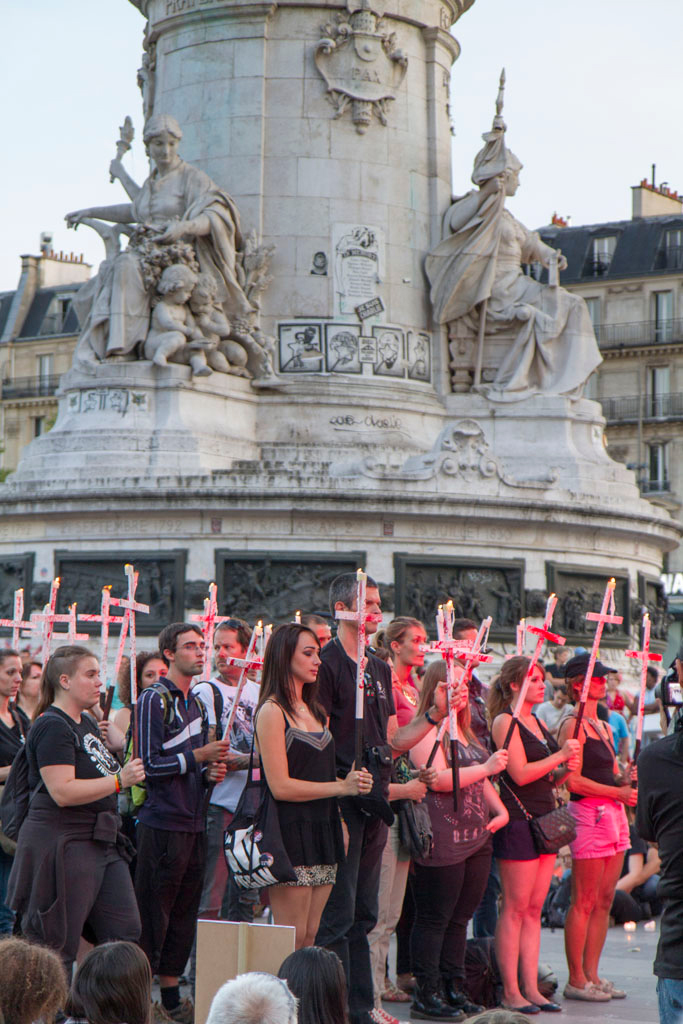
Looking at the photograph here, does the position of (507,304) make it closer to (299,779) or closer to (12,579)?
(12,579)

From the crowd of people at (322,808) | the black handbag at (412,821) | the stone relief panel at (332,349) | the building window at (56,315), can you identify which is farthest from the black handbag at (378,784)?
the building window at (56,315)

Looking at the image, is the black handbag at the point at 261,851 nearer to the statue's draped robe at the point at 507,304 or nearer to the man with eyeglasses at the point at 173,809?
the man with eyeglasses at the point at 173,809

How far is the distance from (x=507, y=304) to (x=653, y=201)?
29194mm

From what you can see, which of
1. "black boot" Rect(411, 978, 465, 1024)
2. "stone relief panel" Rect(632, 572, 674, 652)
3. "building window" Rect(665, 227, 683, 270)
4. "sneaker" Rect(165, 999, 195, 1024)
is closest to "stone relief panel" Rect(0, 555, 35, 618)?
"stone relief panel" Rect(632, 572, 674, 652)

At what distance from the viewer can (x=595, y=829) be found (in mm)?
10797

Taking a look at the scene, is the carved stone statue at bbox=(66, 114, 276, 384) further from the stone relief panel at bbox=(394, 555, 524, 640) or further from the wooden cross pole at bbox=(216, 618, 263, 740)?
the wooden cross pole at bbox=(216, 618, 263, 740)

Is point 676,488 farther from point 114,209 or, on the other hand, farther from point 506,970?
point 506,970

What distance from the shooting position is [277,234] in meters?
23.3

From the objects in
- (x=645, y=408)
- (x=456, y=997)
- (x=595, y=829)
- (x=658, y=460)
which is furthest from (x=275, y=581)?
(x=658, y=460)

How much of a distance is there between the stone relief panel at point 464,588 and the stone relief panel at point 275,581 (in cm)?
68

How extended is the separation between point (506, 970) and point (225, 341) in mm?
13558

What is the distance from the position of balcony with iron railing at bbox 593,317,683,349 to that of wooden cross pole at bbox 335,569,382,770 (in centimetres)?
3928

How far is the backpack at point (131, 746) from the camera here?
31.2ft

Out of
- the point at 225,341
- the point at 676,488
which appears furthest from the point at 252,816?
the point at 676,488
